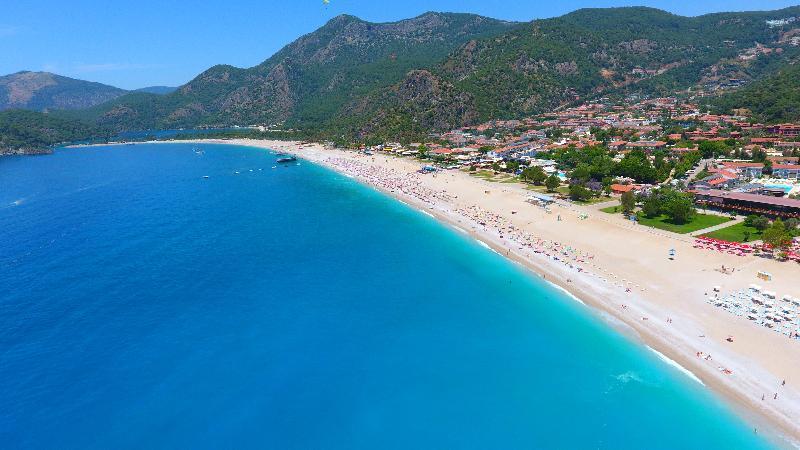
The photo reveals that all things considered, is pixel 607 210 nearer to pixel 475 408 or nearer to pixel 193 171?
pixel 475 408

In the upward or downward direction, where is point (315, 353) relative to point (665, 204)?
downward

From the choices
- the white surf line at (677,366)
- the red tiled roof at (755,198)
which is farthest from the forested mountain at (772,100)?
the white surf line at (677,366)

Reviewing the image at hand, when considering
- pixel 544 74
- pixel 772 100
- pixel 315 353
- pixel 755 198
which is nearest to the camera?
pixel 315 353

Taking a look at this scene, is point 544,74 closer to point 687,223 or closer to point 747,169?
point 747,169

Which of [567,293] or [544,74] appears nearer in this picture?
[567,293]

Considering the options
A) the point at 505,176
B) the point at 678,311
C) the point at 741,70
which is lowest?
Answer: the point at 678,311

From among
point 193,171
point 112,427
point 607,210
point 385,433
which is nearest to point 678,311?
point 385,433

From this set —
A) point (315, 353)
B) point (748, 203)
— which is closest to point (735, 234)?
point (748, 203)
